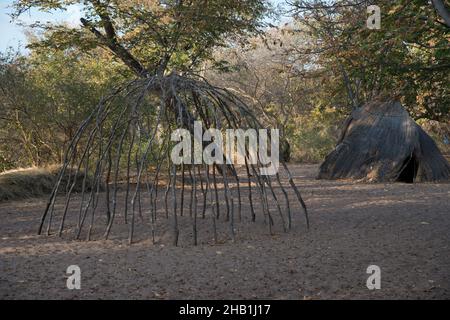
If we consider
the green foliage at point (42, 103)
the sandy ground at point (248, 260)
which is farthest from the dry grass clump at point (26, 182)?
the sandy ground at point (248, 260)

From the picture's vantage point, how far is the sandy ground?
4.23 metres

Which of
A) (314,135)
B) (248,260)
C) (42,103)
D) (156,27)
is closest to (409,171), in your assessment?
(156,27)

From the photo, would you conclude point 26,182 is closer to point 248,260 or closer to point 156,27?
point 156,27

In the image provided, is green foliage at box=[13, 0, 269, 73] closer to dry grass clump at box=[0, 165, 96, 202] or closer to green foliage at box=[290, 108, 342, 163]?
dry grass clump at box=[0, 165, 96, 202]

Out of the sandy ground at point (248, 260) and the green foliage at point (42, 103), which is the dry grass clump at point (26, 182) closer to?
the green foliage at point (42, 103)

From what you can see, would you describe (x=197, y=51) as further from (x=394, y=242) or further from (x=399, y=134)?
(x=394, y=242)

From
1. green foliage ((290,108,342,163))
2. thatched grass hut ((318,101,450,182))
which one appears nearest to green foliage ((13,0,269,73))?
thatched grass hut ((318,101,450,182))

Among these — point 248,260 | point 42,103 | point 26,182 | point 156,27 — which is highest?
point 156,27

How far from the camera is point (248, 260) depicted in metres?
5.16

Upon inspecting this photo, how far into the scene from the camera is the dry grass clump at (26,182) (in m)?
10.4

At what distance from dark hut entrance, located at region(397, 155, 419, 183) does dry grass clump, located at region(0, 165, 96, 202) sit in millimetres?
7885

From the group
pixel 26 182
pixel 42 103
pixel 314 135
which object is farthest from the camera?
pixel 314 135

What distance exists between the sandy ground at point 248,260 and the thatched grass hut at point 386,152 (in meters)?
4.81

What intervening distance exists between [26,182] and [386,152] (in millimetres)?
8322
